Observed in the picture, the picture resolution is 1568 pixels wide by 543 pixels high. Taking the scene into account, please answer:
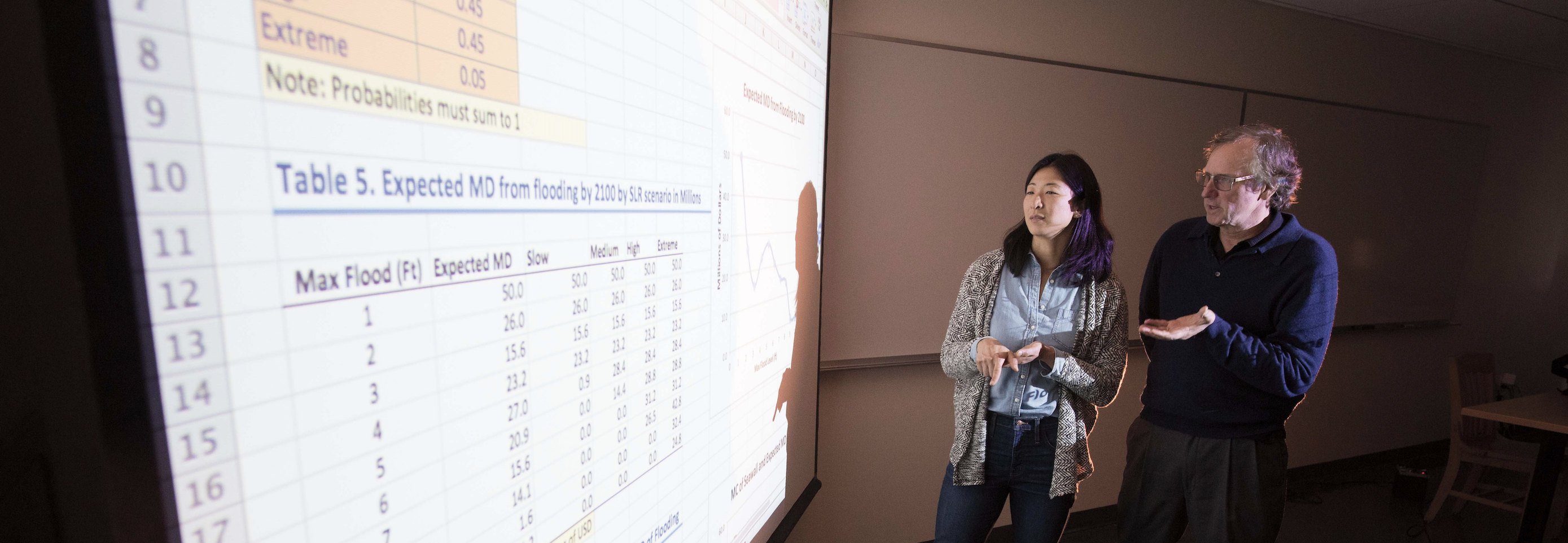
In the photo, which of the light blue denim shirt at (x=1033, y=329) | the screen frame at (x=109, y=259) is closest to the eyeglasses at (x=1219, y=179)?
the light blue denim shirt at (x=1033, y=329)

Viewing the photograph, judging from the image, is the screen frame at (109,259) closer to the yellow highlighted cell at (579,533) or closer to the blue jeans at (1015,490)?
the yellow highlighted cell at (579,533)

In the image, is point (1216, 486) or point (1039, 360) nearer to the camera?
point (1039, 360)

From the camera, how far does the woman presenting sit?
53.3 inches

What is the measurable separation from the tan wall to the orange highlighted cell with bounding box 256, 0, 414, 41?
5.38 feet

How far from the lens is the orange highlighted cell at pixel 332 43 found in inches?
12.9

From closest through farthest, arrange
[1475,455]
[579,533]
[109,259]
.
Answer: [109,259] → [579,533] → [1475,455]

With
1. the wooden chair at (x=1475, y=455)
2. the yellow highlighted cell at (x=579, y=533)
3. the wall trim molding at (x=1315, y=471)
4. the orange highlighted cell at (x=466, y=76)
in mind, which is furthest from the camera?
the wooden chair at (x=1475, y=455)

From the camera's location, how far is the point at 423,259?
42 centimetres

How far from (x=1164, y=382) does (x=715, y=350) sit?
1380mm

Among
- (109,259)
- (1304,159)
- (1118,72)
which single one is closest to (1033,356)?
(109,259)

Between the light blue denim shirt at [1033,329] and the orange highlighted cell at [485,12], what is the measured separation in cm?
117

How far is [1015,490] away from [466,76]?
1.46 metres

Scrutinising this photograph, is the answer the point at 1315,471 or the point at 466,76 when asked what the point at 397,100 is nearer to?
the point at 466,76

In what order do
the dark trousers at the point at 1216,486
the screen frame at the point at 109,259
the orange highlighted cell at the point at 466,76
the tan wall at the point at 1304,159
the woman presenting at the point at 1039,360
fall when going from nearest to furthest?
the screen frame at the point at 109,259 → the orange highlighted cell at the point at 466,76 → the woman presenting at the point at 1039,360 → the dark trousers at the point at 1216,486 → the tan wall at the point at 1304,159
